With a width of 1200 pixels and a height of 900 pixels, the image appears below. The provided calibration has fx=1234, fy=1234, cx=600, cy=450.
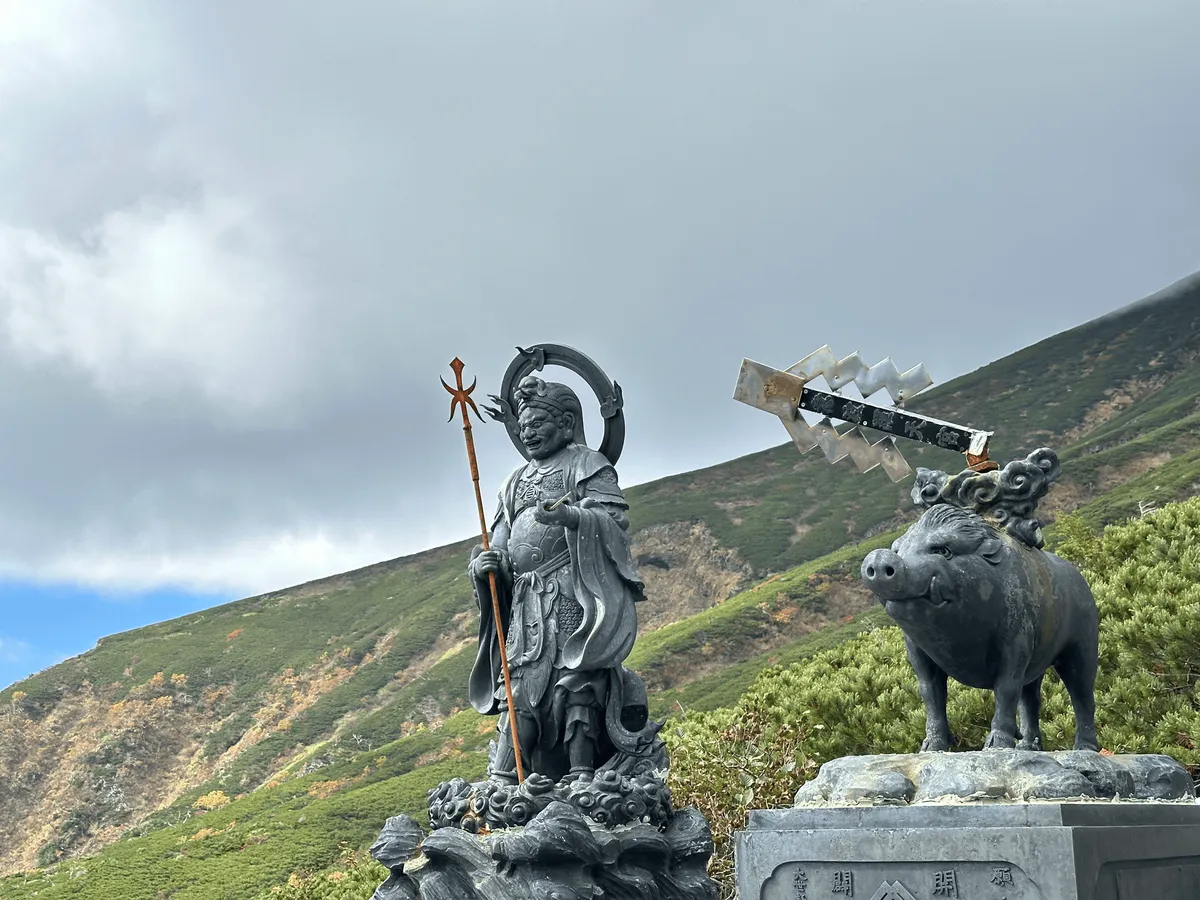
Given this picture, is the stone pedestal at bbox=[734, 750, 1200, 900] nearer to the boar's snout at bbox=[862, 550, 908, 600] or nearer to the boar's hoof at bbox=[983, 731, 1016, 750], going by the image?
the boar's hoof at bbox=[983, 731, 1016, 750]

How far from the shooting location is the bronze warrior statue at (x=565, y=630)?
7.32 m

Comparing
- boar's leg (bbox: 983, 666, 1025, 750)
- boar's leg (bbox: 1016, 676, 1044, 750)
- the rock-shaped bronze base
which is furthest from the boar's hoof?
the rock-shaped bronze base

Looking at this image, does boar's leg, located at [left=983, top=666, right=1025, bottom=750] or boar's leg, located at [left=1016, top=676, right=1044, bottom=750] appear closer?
boar's leg, located at [left=983, top=666, right=1025, bottom=750]

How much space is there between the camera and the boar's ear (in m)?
4.36

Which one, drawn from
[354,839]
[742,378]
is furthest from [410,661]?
[742,378]

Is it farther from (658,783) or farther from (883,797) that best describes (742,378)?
(658,783)

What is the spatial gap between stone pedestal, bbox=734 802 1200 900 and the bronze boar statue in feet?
1.94

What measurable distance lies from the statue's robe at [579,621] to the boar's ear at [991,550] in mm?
3327

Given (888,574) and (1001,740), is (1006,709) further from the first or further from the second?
(888,574)

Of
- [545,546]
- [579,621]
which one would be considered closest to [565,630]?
[579,621]

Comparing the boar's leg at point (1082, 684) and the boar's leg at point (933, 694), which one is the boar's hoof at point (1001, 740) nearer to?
the boar's leg at point (933, 694)

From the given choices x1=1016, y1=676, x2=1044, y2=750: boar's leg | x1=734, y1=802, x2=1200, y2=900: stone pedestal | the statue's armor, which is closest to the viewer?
x1=734, y1=802, x2=1200, y2=900: stone pedestal

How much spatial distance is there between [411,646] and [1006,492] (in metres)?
35.5

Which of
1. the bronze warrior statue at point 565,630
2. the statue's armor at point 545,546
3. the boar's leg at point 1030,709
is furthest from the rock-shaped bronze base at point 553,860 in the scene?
the boar's leg at point 1030,709
